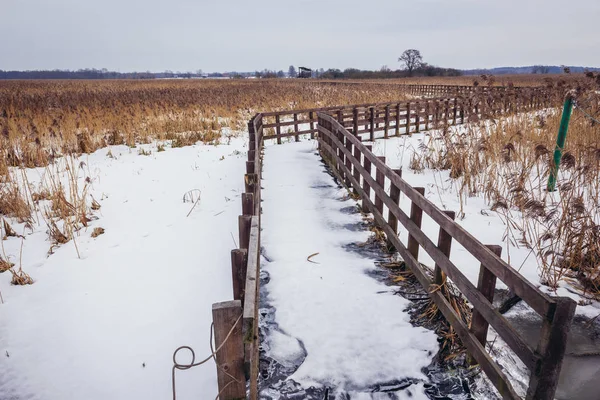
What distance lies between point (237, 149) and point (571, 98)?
9103mm

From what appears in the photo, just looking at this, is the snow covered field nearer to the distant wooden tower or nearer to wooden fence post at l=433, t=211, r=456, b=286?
Result: wooden fence post at l=433, t=211, r=456, b=286

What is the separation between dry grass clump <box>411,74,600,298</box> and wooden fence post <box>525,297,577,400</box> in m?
1.87

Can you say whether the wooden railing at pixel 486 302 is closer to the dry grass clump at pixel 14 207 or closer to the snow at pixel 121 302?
the snow at pixel 121 302

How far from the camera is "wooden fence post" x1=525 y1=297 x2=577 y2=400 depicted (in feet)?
6.41

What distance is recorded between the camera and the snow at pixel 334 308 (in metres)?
2.93

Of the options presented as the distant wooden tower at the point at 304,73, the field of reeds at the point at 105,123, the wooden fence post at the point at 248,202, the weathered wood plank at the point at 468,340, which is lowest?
the weathered wood plank at the point at 468,340

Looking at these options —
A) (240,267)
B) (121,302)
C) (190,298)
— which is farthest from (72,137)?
(240,267)

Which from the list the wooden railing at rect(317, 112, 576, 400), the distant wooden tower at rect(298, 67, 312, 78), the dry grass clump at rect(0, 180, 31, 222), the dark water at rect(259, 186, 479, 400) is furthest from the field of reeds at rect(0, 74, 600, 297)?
the distant wooden tower at rect(298, 67, 312, 78)

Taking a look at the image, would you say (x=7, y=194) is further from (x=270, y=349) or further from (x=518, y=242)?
(x=518, y=242)

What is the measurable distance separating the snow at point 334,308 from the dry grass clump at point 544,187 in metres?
1.76

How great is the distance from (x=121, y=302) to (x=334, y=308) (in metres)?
2.37

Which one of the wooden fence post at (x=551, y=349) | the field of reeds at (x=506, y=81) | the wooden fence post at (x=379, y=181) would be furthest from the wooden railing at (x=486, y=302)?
the field of reeds at (x=506, y=81)

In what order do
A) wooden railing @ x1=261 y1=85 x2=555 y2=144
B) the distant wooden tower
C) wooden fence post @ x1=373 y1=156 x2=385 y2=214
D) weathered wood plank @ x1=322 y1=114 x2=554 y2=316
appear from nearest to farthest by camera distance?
weathered wood plank @ x1=322 y1=114 x2=554 y2=316, wooden fence post @ x1=373 y1=156 x2=385 y2=214, wooden railing @ x1=261 y1=85 x2=555 y2=144, the distant wooden tower

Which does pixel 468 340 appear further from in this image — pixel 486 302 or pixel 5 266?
pixel 5 266
